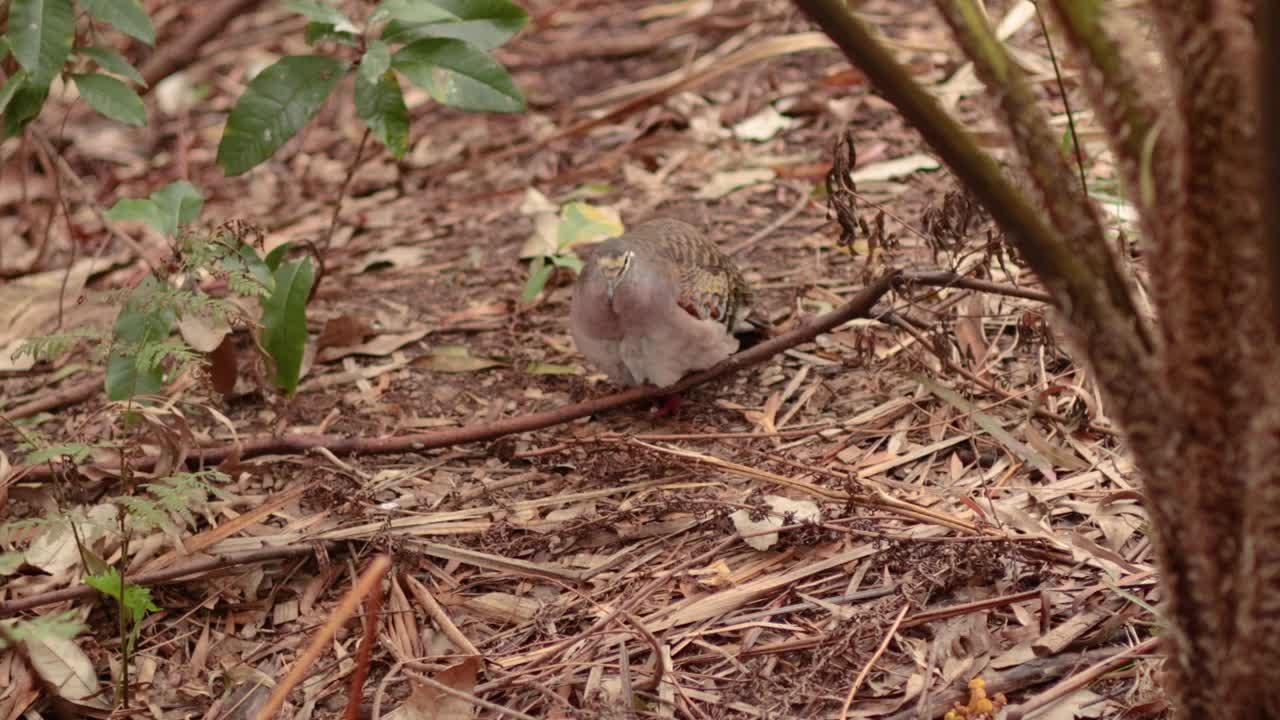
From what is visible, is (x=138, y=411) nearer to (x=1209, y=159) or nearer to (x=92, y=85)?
(x=92, y=85)

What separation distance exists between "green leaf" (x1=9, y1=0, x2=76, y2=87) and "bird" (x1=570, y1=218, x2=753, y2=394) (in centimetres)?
178

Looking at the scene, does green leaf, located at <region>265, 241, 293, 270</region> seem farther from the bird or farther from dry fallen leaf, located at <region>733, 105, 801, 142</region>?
dry fallen leaf, located at <region>733, 105, 801, 142</region>

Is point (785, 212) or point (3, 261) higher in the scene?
point (785, 212)

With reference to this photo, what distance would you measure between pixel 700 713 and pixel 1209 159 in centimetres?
169

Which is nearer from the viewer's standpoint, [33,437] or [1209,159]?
[1209,159]

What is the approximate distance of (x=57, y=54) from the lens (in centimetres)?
362

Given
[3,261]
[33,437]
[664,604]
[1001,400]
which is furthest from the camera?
[3,261]

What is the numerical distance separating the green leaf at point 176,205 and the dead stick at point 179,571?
1.15 meters

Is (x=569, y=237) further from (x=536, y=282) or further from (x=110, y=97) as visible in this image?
(x=110, y=97)

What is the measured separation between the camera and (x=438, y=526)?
3.56 metres

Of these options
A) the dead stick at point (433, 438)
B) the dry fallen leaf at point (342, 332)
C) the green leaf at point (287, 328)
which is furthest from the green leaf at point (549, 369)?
the green leaf at point (287, 328)

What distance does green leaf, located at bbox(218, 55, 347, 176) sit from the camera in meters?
3.90

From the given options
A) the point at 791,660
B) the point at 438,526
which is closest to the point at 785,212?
the point at 438,526

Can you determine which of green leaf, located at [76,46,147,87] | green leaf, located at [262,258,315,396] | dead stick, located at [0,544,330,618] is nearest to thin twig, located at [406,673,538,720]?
dead stick, located at [0,544,330,618]
